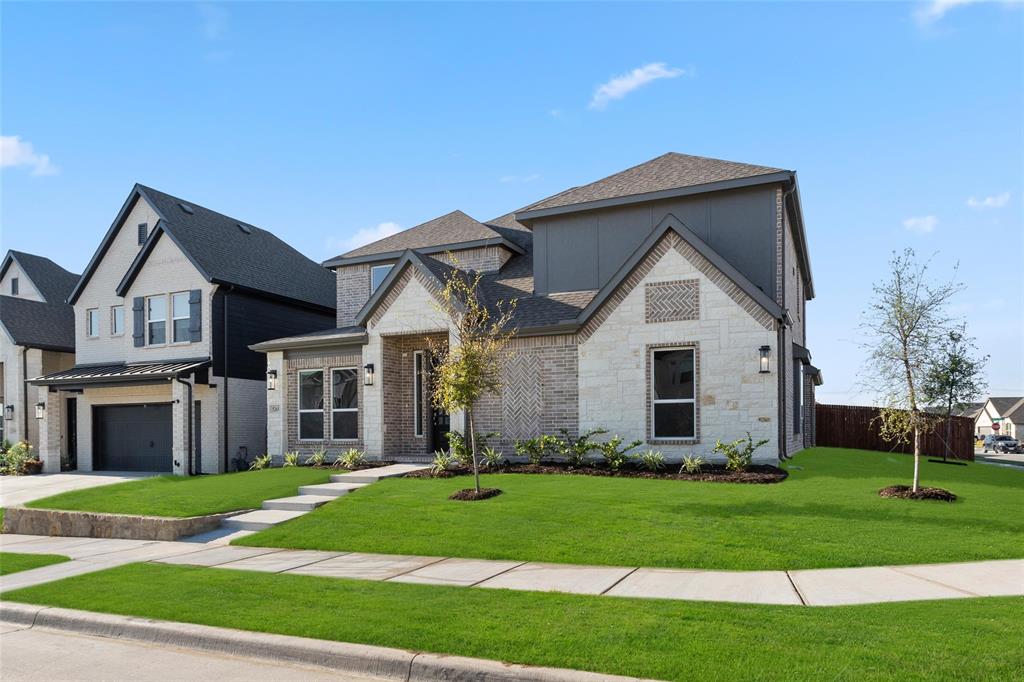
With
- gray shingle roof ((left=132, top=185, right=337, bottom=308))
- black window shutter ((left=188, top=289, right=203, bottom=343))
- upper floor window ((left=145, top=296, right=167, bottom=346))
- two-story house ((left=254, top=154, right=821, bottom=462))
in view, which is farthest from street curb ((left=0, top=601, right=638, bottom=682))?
upper floor window ((left=145, top=296, right=167, bottom=346))

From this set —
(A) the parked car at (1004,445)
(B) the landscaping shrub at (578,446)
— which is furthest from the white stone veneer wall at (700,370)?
(A) the parked car at (1004,445)

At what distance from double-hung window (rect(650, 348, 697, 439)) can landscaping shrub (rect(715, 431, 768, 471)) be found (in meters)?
0.88

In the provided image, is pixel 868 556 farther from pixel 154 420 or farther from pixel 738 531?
pixel 154 420

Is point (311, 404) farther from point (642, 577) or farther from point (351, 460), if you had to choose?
point (642, 577)

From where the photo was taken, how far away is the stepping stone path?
44.3 feet

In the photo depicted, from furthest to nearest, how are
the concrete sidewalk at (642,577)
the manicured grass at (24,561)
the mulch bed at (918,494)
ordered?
the mulch bed at (918,494) < the manicured grass at (24,561) < the concrete sidewalk at (642,577)

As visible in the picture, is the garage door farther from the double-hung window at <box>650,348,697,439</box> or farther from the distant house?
the distant house

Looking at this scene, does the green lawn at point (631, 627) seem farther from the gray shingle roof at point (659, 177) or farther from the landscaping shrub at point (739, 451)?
the gray shingle roof at point (659, 177)

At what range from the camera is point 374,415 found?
19422mm

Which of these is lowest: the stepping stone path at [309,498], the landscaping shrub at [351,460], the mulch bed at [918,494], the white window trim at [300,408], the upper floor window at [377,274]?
the stepping stone path at [309,498]

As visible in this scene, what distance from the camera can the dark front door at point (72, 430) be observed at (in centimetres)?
2756

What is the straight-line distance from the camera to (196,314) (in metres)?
A: 24.7

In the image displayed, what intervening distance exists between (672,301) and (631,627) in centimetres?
1111

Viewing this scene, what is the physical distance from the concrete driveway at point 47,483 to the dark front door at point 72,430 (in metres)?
1.12
